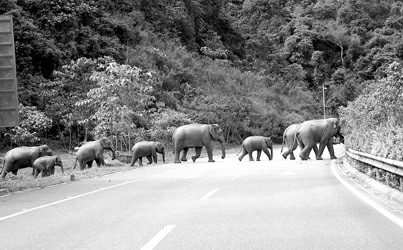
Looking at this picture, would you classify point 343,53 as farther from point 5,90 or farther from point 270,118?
point 5,90

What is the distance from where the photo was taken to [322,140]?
30.5 meters

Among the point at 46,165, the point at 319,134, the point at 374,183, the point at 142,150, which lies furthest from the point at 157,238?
the point at 319,134

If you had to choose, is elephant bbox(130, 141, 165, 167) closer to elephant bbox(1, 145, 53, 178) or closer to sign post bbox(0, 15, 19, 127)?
elephant bbox(1, 145, 53, 178)

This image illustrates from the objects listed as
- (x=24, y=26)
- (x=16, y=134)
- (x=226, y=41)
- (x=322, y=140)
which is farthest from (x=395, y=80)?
(x=226, y=41)

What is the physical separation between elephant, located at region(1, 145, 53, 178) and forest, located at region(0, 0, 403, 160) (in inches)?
274

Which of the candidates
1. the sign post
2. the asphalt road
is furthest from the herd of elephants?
the asphalt road

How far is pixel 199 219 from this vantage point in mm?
9078

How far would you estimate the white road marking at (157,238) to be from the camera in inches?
274

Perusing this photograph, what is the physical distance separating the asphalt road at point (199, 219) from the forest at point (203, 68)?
3128 mm

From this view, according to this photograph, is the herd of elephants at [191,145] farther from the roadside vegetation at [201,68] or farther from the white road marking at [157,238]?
the white road marking at [157,238]

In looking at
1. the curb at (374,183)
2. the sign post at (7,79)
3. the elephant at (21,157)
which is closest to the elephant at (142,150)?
the elephant at (21,157)

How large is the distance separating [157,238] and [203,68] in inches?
2301

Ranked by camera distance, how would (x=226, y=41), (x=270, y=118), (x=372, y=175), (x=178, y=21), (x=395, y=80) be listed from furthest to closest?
(x=226, y=41), (x=178, y=21), (x=270, y=118), (x=395, y=80), (x=372, y=175)

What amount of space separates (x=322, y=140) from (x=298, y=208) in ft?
68.8
